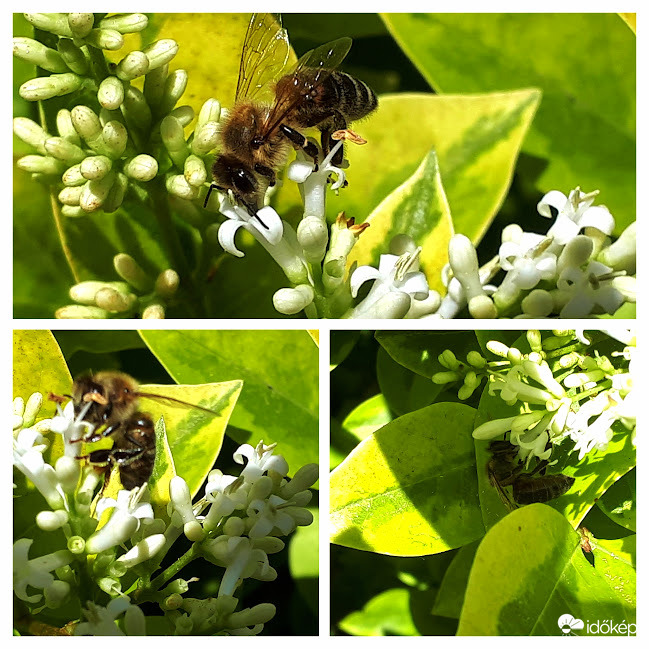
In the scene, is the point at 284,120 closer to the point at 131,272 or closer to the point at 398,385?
the point at 131,272

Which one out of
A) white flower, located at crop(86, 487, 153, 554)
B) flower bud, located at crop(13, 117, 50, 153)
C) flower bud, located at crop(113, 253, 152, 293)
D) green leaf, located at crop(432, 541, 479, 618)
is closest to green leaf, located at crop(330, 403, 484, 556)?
green leaf, located at crop(432, 541, 479, 618)

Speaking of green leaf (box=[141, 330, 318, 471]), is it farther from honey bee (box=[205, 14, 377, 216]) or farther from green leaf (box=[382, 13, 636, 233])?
green leaf (box=[382, 13, 636, 233])

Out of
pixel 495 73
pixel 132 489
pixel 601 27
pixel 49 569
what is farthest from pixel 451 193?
pixel 49 569

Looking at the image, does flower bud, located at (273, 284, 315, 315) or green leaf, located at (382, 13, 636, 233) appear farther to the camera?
green leaf, located at (382, 13, 636, 233)

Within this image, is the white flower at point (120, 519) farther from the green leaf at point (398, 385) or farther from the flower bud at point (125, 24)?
the flower bud at point (125, 24)

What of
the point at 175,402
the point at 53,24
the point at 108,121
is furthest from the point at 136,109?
the point at 175,402

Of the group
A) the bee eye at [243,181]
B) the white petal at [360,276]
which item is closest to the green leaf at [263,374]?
the white petal at [360,276]
